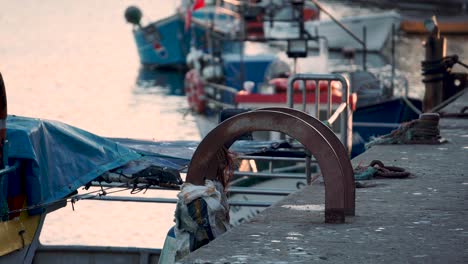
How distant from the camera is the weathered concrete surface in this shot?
7320 millimetres

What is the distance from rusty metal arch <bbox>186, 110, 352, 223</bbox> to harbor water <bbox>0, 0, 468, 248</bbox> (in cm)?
648

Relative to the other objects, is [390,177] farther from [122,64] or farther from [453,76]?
[122,64]

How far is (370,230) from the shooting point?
8.05 meters

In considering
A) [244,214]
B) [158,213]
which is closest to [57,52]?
[158,213]

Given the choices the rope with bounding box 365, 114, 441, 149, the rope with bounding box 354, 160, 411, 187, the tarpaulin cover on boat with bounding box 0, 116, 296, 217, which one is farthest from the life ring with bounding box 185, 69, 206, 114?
the rope with bounding box 354, 160, 411, 187

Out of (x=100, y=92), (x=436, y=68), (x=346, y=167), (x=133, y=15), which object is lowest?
(x=100, y=92)

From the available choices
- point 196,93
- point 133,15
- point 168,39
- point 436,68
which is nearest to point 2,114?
point 436,68

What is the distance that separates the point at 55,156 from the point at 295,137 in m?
3.16

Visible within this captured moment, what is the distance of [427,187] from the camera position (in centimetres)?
981

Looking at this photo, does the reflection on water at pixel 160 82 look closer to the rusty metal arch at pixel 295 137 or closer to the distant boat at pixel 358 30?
the distant boat at pixel 358 30

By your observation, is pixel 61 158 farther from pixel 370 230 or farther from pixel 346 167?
pixel 370 230

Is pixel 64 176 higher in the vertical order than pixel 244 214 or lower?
higher

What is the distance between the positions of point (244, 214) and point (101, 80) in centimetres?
3784

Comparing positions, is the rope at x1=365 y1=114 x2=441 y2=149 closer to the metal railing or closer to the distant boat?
the metal railing
